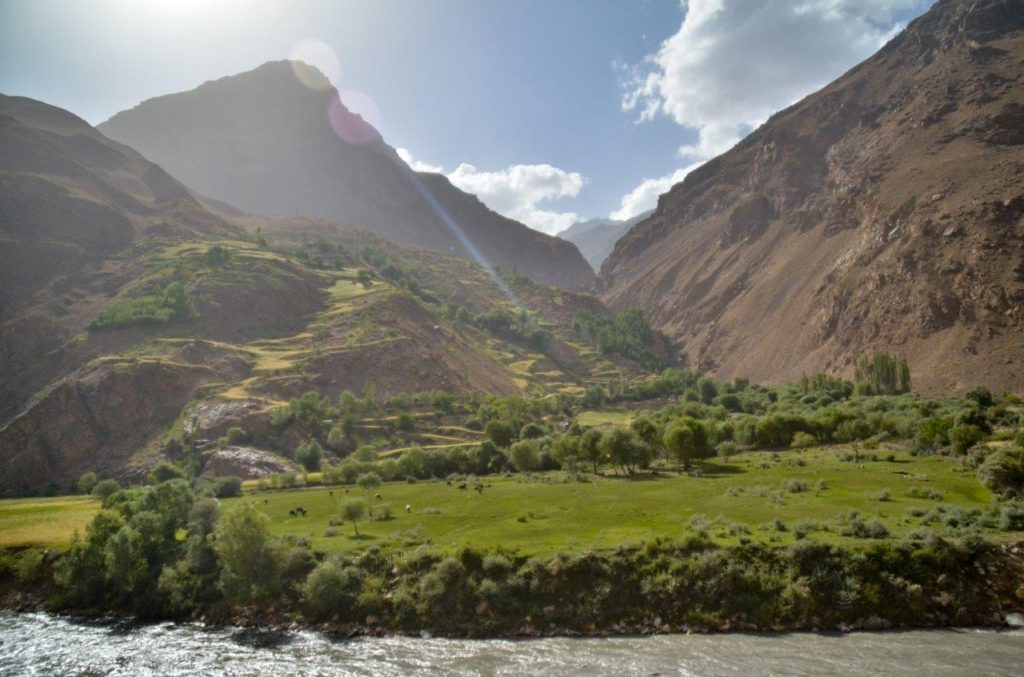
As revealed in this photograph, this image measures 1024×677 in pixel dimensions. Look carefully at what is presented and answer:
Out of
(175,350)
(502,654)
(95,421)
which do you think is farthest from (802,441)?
(175,350)

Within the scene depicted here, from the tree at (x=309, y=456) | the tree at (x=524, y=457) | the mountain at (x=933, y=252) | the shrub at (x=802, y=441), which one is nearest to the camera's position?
the tree at (x=524, y=457)

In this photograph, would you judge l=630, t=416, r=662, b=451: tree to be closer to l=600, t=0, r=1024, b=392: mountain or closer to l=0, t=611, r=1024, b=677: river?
l=0, t=611, r=1024, b=677: river

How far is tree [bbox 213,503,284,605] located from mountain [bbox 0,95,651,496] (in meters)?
50.9

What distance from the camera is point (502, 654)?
34594 millimetres

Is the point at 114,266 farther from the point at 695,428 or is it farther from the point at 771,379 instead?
the point at 771,379

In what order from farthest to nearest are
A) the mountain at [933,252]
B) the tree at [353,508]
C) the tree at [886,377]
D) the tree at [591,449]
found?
the mountain at [933,252] → the tree at [886,377] → the tree at [591,449] → the tree at [353,508]

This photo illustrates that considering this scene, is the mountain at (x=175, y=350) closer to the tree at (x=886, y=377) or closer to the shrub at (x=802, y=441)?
the shrub at (x=802, y=441)

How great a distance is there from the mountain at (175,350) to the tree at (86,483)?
13.5ft

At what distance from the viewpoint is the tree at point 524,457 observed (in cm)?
8331

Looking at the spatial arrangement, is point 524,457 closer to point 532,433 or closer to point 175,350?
point 532,433

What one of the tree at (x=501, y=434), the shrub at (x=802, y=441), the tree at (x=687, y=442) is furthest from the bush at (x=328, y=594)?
the shrub at (x=802, y=441)

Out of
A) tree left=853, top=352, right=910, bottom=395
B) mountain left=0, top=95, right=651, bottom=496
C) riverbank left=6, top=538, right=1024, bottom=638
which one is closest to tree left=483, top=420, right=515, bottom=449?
mountain left=0, top=95, right=651, bottom=496

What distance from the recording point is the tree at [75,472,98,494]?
92.2 metres

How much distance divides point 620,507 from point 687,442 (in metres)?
21.2
